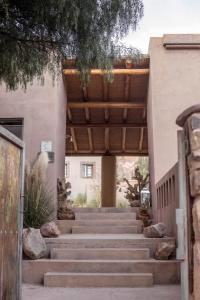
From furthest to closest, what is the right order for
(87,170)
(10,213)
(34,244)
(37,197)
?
(87,170) → (37,197) → (34,244) → (10,213)

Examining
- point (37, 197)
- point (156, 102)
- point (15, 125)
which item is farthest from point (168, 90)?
point (37, 197)

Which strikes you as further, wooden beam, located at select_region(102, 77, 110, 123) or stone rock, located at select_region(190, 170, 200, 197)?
wooden beam, located at select_region(102, 77, 110, 123)

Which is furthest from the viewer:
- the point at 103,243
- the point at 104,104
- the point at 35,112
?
the point at 104,104

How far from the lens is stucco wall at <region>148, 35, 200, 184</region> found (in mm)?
7902

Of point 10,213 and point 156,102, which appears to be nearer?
point 10,213

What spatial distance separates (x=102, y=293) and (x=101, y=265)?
2.35 feet

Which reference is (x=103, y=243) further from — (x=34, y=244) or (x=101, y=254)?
(x=34, y=244)

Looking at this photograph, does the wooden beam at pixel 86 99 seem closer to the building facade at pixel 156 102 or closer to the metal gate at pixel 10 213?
the building facade at pixel 156 102

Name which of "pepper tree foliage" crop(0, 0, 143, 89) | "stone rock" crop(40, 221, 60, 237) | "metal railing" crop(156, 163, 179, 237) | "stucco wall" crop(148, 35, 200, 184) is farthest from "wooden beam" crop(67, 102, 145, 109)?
"pepper tree foliage" crop(0, 0, 143, 89)

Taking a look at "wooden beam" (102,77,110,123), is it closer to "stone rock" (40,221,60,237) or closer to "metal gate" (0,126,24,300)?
"stone rock" (40,221,60,237)

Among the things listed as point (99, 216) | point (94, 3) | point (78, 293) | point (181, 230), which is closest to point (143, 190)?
point (99, 216)

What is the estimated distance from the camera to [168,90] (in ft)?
26.5

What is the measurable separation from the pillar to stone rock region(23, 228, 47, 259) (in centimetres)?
762

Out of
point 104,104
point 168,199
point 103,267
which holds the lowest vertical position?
point 103,267
